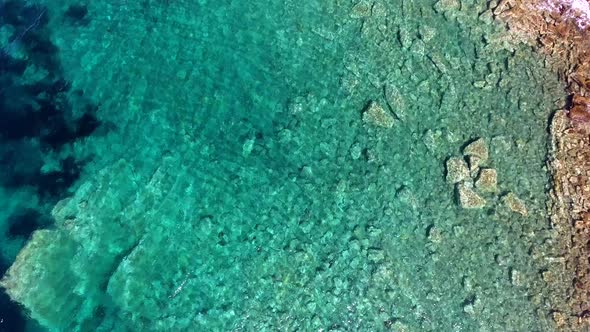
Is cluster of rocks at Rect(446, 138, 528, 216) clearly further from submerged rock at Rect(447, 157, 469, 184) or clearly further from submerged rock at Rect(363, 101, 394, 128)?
submerged rock at Rect(363, 101, 394, 128)

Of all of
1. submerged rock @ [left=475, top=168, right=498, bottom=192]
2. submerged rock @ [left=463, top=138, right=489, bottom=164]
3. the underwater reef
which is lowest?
the underwater reef

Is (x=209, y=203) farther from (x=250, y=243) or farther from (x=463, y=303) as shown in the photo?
(x=463, y=303)

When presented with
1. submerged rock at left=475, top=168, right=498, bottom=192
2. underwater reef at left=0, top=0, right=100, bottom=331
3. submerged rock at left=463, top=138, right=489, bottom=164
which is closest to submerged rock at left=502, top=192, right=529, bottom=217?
submerged rock at left=475, top=168, right=498, bottom=192

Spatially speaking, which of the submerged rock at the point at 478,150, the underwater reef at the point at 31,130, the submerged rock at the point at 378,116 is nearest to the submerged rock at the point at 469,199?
the submerged rock at the point at 478,150

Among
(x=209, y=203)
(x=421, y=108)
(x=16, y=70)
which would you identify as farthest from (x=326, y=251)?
(x=16, y=70)

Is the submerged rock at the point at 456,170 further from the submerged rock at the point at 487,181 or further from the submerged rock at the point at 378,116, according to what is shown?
the submerged rock at the point at 378,116
